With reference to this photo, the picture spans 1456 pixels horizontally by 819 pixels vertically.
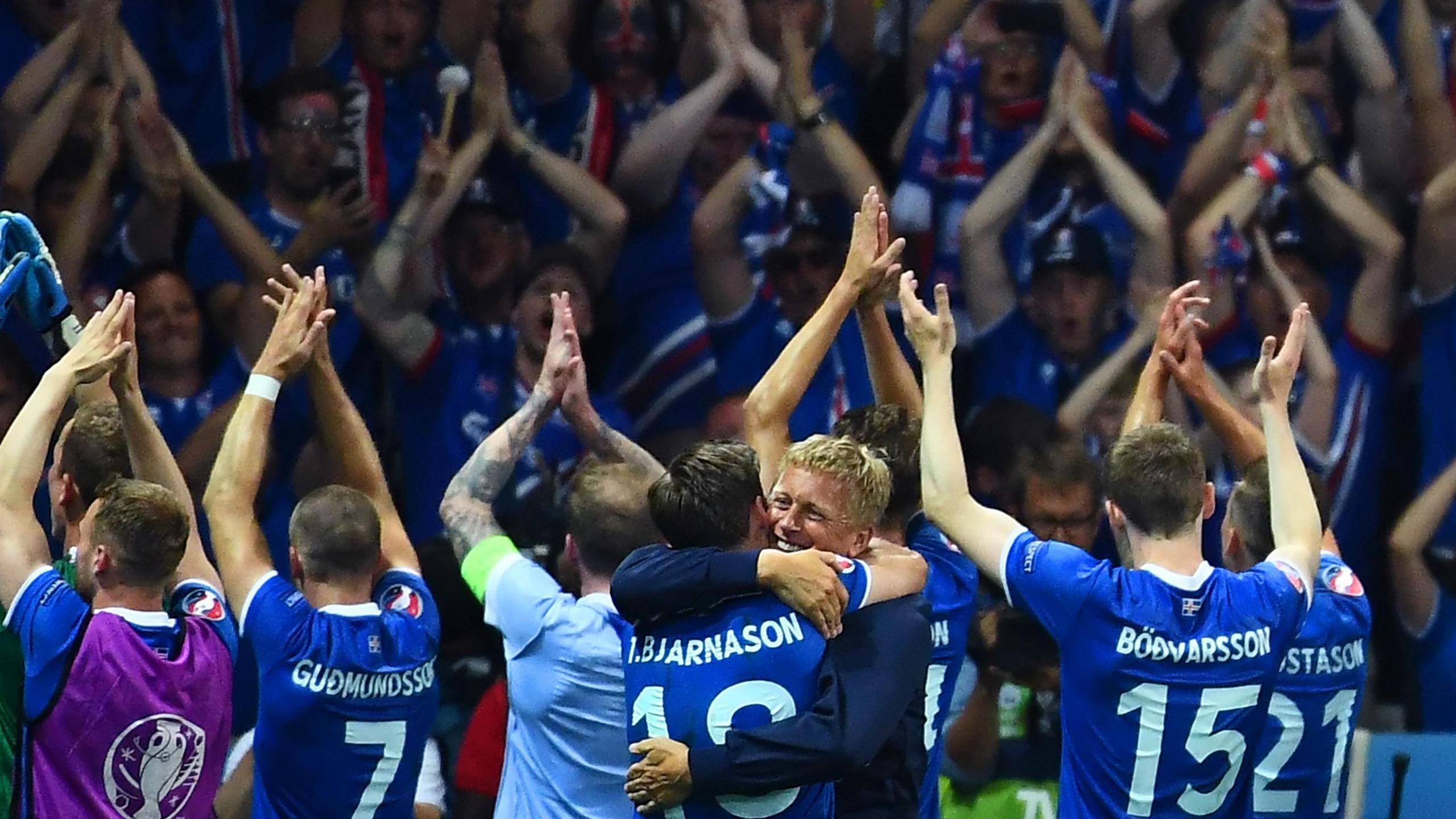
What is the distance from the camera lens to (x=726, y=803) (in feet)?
12.8

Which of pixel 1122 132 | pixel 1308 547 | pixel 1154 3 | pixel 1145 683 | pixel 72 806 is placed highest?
pixel 1154 3

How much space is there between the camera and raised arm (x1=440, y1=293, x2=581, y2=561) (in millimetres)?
5016

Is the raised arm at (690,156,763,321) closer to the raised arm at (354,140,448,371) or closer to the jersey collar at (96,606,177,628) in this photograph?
the raised arm at (354,140,448,371)

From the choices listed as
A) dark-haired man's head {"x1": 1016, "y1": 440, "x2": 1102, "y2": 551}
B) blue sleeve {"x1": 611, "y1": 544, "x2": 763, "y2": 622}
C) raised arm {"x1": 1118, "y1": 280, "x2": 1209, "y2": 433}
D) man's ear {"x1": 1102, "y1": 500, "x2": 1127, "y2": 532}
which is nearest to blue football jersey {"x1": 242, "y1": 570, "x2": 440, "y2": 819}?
blue sleeve {"x1": 611, "y1": 544, "x2": 763, "y2": 622}

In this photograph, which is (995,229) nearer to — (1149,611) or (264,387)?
(1149,611)

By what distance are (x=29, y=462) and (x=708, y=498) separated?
59.1 inches

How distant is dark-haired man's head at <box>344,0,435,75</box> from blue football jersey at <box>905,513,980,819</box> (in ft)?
12.1

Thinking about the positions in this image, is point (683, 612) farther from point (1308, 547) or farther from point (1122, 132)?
point (1122, 132)

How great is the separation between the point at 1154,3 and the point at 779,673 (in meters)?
5.17

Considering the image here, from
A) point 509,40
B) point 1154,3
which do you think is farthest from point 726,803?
point 1154,3

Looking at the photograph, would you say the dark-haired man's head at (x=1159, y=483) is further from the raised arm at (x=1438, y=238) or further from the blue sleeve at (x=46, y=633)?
the raised arm at (x=1438, y=238)

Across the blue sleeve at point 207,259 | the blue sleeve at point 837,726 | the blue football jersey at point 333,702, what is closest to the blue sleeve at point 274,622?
the blue football jersey at point 333,702

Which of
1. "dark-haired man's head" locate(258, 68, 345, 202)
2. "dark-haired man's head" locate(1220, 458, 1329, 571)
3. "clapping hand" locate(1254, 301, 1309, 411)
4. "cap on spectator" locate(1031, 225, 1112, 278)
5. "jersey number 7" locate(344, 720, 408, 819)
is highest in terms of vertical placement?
"dark-haired man's head" locate(258, 68, 345, 202)

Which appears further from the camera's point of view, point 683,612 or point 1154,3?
point 1154,3
